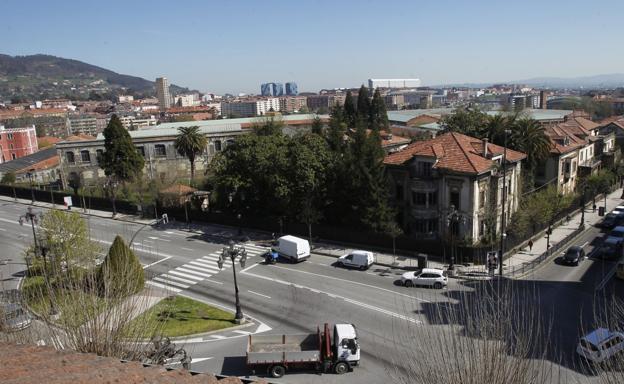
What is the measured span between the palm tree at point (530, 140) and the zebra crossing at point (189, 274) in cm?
2930

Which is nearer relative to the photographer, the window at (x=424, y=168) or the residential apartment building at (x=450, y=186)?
the residential apartment building at (x=450, y=186)

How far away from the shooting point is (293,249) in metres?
40.5

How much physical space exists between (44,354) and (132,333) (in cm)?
425

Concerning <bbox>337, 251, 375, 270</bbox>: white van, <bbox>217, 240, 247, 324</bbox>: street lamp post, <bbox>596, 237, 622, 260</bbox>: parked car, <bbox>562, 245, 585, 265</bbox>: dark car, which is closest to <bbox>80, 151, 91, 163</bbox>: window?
<bbox>337, 251, 375, 270</bbox>: white van

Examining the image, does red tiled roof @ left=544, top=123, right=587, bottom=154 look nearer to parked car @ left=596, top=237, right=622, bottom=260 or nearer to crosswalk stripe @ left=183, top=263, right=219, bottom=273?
parked car @ left=596, top=237, right=622, bottom=260

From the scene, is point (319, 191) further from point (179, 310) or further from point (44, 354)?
point (44, 354)

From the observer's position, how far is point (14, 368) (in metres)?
9.36

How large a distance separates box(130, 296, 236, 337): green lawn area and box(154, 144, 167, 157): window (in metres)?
51.6

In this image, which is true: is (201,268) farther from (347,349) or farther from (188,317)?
(347,349)

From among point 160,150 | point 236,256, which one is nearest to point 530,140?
point 236,256

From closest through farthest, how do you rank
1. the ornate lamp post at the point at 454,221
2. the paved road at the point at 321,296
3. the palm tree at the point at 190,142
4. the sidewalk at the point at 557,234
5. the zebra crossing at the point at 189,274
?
1. the paved road at the point at 321,296
2. the zebra crossing at the point at 189,274
3. the sidewalk at the point at 557,234
4. the ornate lamp post at the point at 454,221
5. the palm tree at the point at 190,142

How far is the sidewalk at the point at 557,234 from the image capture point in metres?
39.8

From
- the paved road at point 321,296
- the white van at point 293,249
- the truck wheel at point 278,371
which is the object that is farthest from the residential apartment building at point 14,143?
the truck wheel at point 278,371

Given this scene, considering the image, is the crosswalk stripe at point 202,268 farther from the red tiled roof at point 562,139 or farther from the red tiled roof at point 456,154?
the red tiled roof at point 562,139
